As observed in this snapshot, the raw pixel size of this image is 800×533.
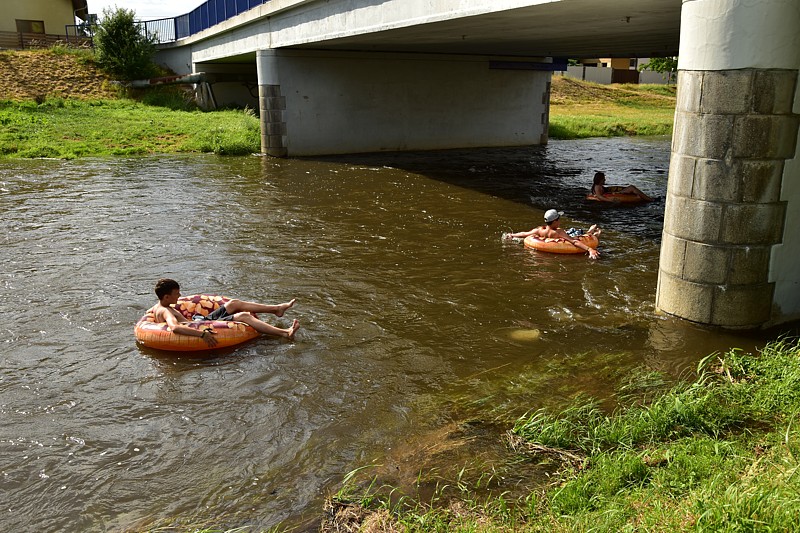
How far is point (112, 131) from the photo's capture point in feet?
86.0

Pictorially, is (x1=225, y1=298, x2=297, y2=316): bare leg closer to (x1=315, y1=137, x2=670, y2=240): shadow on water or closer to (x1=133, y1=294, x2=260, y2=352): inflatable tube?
(x1=133, y1=294, x2=260, y2=352): inflatable tube

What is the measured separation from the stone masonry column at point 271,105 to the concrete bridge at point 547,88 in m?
0.04

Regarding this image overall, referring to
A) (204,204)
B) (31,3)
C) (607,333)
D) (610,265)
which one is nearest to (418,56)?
(204,204)

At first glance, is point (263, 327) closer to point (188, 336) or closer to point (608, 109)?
point (188, 336)

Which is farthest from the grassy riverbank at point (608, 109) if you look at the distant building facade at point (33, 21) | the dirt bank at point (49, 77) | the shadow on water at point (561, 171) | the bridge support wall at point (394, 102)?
the distant building facade at point (33, 21)

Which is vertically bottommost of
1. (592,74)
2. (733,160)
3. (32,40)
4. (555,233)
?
(555,233)

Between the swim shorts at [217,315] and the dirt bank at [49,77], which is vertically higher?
the dirt bank at [49,77]

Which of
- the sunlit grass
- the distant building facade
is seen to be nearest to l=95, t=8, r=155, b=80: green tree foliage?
the distant building facade

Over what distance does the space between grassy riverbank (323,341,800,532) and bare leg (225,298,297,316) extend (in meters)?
3.57

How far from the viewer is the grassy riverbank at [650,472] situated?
12.2ft

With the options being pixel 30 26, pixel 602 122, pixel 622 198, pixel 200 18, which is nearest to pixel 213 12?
pixel 200 18

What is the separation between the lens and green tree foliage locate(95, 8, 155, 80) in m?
36.7

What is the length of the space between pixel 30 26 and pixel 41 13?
4.38 ft

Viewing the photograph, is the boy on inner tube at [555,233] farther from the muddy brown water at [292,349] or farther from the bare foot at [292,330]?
the bare foot at [292,330]
